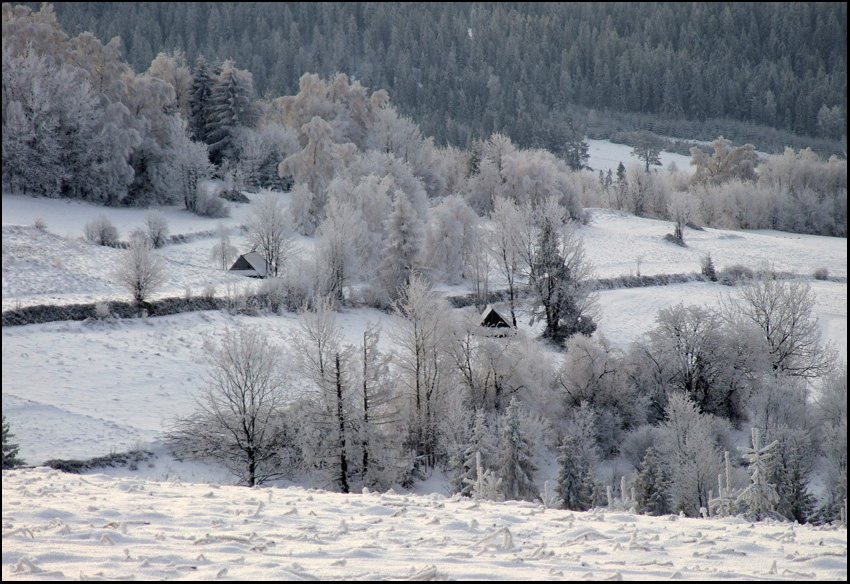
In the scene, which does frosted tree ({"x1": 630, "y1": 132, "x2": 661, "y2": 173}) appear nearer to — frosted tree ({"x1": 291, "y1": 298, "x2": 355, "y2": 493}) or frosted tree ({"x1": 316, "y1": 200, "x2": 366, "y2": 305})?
frosted tree ({"x1": 316, "y1": 200, "x2": 366, "y2": 305})

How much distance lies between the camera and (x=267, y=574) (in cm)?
521

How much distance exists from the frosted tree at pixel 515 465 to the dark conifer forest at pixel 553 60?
8537 centimetres

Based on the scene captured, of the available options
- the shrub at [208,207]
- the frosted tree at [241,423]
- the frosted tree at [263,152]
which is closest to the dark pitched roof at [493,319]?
the frosted tree at [241,423]

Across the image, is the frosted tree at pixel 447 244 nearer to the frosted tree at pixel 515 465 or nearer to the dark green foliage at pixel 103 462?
the frosted tree at pixel 515 465

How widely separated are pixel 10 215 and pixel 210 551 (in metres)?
39.0

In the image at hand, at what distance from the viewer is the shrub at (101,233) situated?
37.0 meters

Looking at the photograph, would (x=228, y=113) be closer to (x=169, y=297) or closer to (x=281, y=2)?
(x=169, y=297)

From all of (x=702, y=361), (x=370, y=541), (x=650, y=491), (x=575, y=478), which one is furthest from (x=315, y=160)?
(x=370, y=541)

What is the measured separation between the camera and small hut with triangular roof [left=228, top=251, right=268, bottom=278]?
36750 millimetres

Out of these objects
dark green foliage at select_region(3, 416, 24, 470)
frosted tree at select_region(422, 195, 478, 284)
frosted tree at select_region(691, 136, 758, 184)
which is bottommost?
dark green foliage at select_region(3, 416, 24, 470)

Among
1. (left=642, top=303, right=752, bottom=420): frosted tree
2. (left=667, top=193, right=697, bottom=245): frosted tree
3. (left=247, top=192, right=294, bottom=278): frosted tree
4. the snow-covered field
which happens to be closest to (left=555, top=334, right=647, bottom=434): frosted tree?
(left=642, top=303, right=752, bottom=420): frosted tree

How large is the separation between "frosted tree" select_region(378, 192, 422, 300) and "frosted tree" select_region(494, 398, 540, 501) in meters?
15.6

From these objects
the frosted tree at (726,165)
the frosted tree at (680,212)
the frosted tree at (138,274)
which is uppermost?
the frosted tree at (726,165)

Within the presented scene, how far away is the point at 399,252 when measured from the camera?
36.1 m
